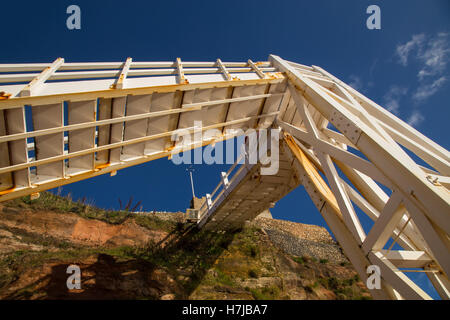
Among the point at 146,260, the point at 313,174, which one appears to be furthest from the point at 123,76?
the point at 146,260

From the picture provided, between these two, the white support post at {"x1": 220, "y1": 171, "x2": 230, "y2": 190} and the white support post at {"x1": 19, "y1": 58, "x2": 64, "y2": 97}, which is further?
the white support post at {"x1": 220, "y1": 171, "x2": 230, "y2": 190}

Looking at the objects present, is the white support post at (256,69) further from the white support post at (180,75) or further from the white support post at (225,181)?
the white support post at (225,181)

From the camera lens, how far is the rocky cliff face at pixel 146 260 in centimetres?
1048

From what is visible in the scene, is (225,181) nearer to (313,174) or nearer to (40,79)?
(313,174)

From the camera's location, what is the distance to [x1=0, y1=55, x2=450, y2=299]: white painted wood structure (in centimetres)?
383

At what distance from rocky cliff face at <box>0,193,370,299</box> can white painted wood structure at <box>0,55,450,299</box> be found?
7.95 metres

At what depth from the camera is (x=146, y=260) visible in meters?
13.4

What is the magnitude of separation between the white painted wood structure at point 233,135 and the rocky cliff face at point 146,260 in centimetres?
795

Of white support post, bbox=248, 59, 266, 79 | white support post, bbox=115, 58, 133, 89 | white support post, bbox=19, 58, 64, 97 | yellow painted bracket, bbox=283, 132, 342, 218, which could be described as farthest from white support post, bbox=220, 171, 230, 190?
white support post, bbox=19, 58, 64, 97

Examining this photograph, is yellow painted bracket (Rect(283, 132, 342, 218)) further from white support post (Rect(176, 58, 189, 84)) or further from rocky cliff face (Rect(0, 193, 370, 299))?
rocky cliff face (Rect(0, 193, 370, 299))

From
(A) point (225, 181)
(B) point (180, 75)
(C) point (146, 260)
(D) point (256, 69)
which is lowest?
(C) point (146, 260)

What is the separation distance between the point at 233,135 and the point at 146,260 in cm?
980

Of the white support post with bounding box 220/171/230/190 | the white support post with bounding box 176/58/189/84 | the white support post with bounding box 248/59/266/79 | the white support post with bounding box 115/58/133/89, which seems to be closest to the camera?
the white support post with bounding box 115/58/133/89
